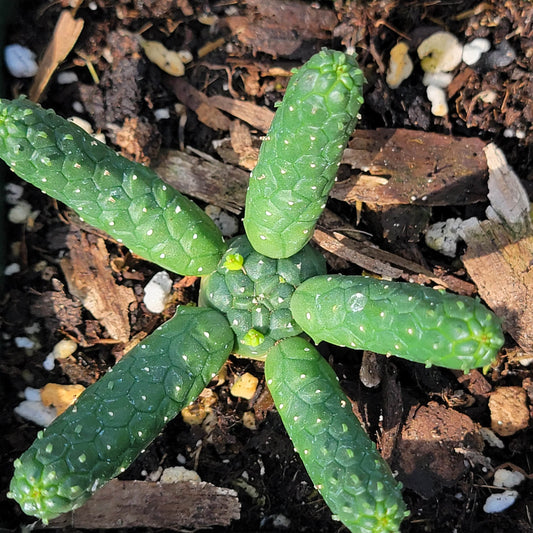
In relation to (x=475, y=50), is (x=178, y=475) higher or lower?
lower

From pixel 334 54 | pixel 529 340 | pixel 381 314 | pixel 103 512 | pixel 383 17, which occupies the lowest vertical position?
pixel 103 512

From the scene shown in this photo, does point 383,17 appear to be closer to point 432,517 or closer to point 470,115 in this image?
point 470,115

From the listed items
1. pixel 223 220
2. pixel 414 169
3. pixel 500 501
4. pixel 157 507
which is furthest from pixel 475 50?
pixel 157 507

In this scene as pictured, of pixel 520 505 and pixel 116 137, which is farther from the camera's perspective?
pixel 116 137

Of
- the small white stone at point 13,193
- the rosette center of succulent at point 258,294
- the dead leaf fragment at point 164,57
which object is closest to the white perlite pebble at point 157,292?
the rosette center of succulent at point 258,294

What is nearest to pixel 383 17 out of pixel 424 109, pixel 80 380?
pixel 424 109

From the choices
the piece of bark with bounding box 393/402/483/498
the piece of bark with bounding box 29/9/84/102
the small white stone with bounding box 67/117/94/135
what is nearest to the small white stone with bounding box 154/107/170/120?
the small white stone with bounding box 67/117/94/135

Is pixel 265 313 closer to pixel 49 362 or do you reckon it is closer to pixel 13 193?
pixel 49 362
